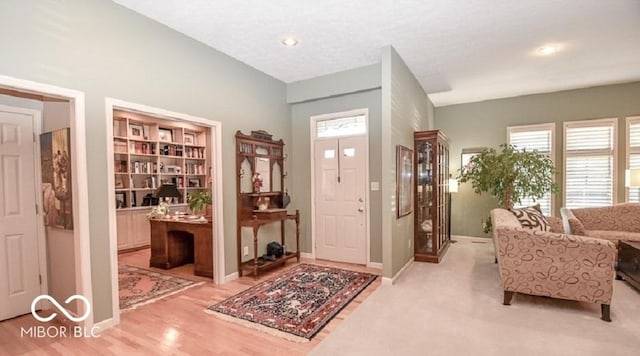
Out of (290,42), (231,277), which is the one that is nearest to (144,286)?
(231,277)

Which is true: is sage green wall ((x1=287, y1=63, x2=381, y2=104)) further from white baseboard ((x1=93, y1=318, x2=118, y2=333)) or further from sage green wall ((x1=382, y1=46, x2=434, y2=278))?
white baseboard ((x1=93, y1=318, x2=118, y2=333))

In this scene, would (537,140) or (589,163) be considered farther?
(537,140)

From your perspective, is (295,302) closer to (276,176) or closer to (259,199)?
(259,199)

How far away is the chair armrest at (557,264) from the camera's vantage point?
2.72 metres

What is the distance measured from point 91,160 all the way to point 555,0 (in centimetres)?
452

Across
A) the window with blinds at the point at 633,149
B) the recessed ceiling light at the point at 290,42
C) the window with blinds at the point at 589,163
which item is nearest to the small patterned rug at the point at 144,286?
the recessed ceiling light at the point at 290,42

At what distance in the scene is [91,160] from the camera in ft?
8.57

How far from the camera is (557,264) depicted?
2.85m

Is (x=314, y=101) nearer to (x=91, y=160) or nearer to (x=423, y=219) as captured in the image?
(x=423, y=219)

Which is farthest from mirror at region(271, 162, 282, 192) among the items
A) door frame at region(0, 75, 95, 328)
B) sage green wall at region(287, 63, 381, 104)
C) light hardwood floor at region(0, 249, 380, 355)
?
door frame at region(0, 75, 95, 328)

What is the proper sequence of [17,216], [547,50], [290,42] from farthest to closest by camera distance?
[547,50] < [290,42] < [17,216]

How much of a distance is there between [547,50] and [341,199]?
11.4ft

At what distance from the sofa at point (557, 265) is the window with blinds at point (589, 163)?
370 cm

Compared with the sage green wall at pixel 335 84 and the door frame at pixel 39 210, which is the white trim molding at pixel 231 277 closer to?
the door frame at pixel 39 210
